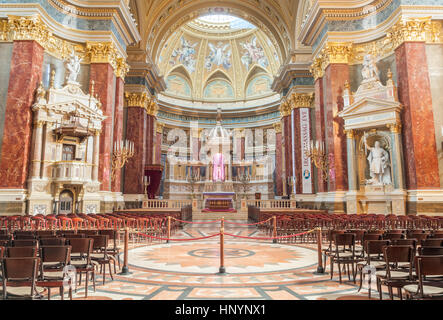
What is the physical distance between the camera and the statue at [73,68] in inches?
548

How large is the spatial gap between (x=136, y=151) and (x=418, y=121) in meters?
16.2

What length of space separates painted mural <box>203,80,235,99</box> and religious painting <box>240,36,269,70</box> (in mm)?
3256

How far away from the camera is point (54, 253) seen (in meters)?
3.85

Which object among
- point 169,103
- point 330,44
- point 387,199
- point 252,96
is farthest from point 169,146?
point 387,199

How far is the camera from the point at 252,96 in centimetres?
3384

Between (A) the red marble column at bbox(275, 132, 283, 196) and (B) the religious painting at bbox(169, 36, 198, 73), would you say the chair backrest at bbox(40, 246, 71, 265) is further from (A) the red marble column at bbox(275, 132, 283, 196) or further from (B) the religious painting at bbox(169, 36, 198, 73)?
(B) the religious painting at bbox(169, 36, 198, 73)

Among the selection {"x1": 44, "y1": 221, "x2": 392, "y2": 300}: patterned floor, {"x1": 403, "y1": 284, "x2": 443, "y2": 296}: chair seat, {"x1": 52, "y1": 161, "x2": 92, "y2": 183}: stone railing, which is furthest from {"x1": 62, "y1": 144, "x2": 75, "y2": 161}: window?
{"x1": 403, "y1": 284, "x2": 443, "y2": 296}: chair seat

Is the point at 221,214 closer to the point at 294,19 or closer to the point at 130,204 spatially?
the point at 130,204

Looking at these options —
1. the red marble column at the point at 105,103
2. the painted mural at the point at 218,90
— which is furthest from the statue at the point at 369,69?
the painted mural at the point at 218,90

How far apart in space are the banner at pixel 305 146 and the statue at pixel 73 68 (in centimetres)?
1402

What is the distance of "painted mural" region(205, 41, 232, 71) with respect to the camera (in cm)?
3350

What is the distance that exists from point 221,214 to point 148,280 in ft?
43.2

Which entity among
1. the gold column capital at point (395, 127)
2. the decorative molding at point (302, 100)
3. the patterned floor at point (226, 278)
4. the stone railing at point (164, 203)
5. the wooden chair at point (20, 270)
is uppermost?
the decorative molding at point (302, 100)

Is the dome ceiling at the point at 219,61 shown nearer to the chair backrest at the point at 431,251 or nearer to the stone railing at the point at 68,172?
the stone railing at the point at 68,172
